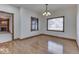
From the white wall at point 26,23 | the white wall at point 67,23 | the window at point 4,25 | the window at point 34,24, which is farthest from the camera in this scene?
the window at point 34,24

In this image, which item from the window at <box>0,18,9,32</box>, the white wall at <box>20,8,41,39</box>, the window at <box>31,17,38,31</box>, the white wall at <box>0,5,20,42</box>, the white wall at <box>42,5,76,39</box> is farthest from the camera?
the window at <box>31,17,38,31</box>

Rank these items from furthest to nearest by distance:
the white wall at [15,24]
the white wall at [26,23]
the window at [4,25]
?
the white wall at [26,23]
the white wall at [15,24]
the window at [4,25]

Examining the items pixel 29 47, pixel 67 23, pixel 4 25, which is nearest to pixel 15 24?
pixel 4 25

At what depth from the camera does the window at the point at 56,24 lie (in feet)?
7.72

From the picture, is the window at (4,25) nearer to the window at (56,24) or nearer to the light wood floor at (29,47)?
the light wood floor at (29,47)

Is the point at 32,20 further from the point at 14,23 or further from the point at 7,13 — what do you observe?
the point at 7,13

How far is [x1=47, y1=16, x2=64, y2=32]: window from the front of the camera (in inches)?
92.7

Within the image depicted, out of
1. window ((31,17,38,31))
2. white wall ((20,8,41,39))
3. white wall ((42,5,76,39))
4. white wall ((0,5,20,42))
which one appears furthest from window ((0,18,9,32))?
white wall ((42,5,76,39))

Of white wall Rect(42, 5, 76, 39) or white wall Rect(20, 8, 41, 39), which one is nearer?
white wall Rect(42, 5, 76, 39)

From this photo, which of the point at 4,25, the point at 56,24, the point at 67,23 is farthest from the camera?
the point at 67,23

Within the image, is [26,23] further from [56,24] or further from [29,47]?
[56,24]

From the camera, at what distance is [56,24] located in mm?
2340

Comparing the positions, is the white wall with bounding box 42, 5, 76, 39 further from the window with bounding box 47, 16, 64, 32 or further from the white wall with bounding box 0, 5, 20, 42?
the white wall with bounding box 0, 5, 20, 42

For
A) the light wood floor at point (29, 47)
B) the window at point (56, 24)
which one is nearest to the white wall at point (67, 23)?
the window at point (56, 24)
